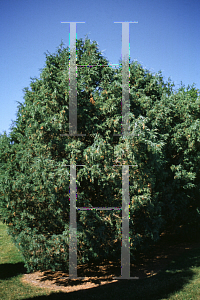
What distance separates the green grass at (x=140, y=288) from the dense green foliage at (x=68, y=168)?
74 cm

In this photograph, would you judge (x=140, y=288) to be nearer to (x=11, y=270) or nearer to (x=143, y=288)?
(x=143, y=288)

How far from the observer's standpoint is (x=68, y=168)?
22.3 feet

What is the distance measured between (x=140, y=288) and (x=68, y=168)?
3.81 metres

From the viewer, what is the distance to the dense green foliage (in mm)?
6785

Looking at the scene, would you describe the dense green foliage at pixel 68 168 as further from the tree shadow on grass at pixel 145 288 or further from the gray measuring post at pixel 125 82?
the tree shadow on grass at pixel 145 288

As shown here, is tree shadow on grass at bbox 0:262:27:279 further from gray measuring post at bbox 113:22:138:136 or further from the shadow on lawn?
gray measuring post at bbox 113:22:138:136

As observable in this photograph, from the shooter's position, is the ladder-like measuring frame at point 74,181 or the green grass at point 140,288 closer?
the green grass at point 140,288

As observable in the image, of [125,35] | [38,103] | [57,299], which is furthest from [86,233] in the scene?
[125,35]

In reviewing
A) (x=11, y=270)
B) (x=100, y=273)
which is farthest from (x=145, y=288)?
(x=11, y=270)

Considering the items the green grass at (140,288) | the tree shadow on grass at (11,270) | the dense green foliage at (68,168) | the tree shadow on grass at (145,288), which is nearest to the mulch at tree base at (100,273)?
the tree shadow on grass at (145,288)

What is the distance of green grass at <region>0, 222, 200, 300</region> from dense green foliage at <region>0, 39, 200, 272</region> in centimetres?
74

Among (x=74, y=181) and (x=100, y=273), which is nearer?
(x=74, y=181)

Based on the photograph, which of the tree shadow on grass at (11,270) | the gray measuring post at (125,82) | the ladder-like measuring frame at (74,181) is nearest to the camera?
the ladder-like measuring frame at (74,181)

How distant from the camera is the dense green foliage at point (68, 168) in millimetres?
6785
